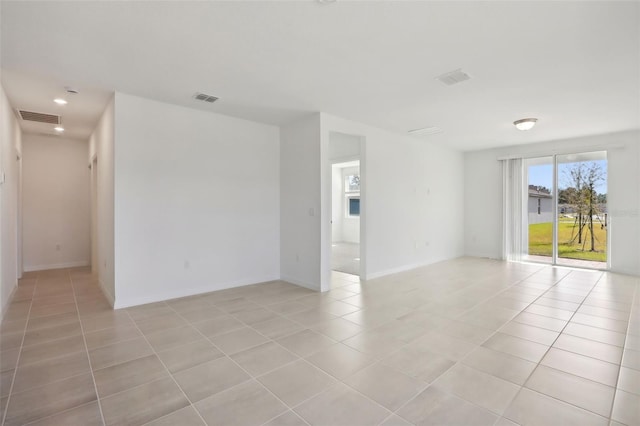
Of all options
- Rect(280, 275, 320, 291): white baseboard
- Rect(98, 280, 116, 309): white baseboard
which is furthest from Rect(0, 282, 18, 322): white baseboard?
Rect(280, 275, 320, 291): white baseboard

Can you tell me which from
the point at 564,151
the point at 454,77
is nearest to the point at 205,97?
the point at 454,77

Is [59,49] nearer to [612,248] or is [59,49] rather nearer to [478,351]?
[478,351]

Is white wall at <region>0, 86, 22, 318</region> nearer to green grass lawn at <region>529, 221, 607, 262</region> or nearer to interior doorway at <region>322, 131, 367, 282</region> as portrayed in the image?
interior doorway at <region>322, 131, 367, 282</region>

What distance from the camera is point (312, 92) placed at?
12.6 feet

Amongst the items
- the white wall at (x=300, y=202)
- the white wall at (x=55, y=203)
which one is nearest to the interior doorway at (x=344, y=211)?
the white wall at (x=300, y=202)

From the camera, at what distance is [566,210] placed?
6.64m

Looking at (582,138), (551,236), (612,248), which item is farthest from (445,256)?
(582,138)

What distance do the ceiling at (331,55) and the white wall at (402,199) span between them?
1153 millimetres

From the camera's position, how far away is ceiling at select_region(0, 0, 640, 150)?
228 cm

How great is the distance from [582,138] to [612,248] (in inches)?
88.8

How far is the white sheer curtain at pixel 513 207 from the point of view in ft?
23.6

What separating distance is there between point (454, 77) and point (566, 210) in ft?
17.1

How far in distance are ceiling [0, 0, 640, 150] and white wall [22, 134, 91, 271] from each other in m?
2.37

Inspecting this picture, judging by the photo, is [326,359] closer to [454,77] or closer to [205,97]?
[454,77]
